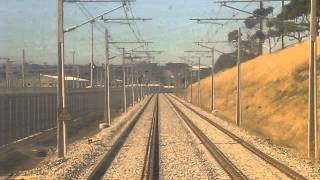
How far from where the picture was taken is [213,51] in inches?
2970

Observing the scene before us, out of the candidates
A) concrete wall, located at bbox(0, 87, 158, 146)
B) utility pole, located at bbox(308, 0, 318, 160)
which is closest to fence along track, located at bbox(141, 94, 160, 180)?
utility pole, located at bbox(308, 0, 318, 160)

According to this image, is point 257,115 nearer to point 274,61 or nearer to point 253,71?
point 274,61

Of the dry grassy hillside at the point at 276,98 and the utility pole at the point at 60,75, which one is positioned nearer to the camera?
the utility pole at the point at 60,75

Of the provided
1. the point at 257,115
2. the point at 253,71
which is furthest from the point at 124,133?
the point at 253,71

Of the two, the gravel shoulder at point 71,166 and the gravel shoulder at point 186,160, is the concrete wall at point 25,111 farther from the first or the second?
the gravel shoulder at point 71,166

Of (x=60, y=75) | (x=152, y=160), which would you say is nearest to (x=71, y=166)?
(x=152, y=160)

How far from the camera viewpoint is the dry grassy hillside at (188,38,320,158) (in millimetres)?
48031

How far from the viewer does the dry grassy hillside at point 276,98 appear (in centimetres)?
4803

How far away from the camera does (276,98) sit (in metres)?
72.1

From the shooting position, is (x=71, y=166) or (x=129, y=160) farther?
(x=129, y=160)

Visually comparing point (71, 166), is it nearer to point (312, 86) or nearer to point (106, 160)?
point (106, 160)

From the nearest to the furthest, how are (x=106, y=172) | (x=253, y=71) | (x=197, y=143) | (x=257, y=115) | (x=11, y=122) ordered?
(x=106, y=172) → (x=197, y=143) → (x=11, y=122) → (x=257, y=115) → (x=253, y=71)

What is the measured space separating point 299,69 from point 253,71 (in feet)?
110

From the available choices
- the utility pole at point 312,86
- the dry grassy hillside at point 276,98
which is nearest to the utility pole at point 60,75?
the utility pole at point 312,86
